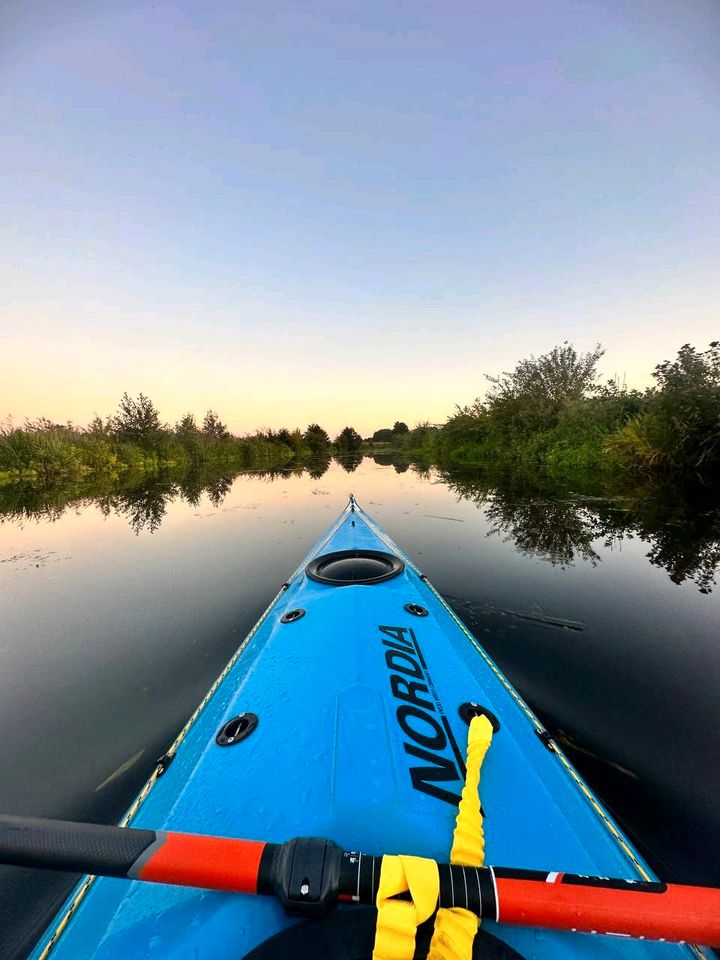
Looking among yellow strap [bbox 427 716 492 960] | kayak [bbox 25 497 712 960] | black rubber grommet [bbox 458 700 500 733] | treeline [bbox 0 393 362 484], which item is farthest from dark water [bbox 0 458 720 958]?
treeline [bbox 0 393 362 484]

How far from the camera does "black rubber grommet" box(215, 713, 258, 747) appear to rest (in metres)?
1.66

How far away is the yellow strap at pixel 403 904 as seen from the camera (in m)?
0.75

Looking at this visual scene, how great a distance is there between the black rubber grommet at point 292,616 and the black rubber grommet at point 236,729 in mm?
1007

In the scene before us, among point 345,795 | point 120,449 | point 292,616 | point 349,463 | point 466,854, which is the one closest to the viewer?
point 466,854

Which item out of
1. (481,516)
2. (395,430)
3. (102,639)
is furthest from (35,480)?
(395,430)

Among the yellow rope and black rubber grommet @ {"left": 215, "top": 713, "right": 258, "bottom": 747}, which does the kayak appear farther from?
the yellow rope

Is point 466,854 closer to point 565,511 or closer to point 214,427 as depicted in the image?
point 565,511

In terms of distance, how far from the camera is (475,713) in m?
1.82

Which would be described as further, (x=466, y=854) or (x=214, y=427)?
(x=214, y=427)

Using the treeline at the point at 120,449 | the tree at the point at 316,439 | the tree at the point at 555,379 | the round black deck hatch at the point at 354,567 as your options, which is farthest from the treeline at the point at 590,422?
the tree at the point at 316,439

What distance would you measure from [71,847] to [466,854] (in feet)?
3.48

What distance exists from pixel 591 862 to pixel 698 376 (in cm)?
1552

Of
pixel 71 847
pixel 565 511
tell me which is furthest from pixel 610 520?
pixel 71 847

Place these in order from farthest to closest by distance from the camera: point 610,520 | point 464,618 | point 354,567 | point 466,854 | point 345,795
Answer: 1. point 610,520
2. point 464,618
3. point 354,567
4. point 345,795
5. point 466,854
